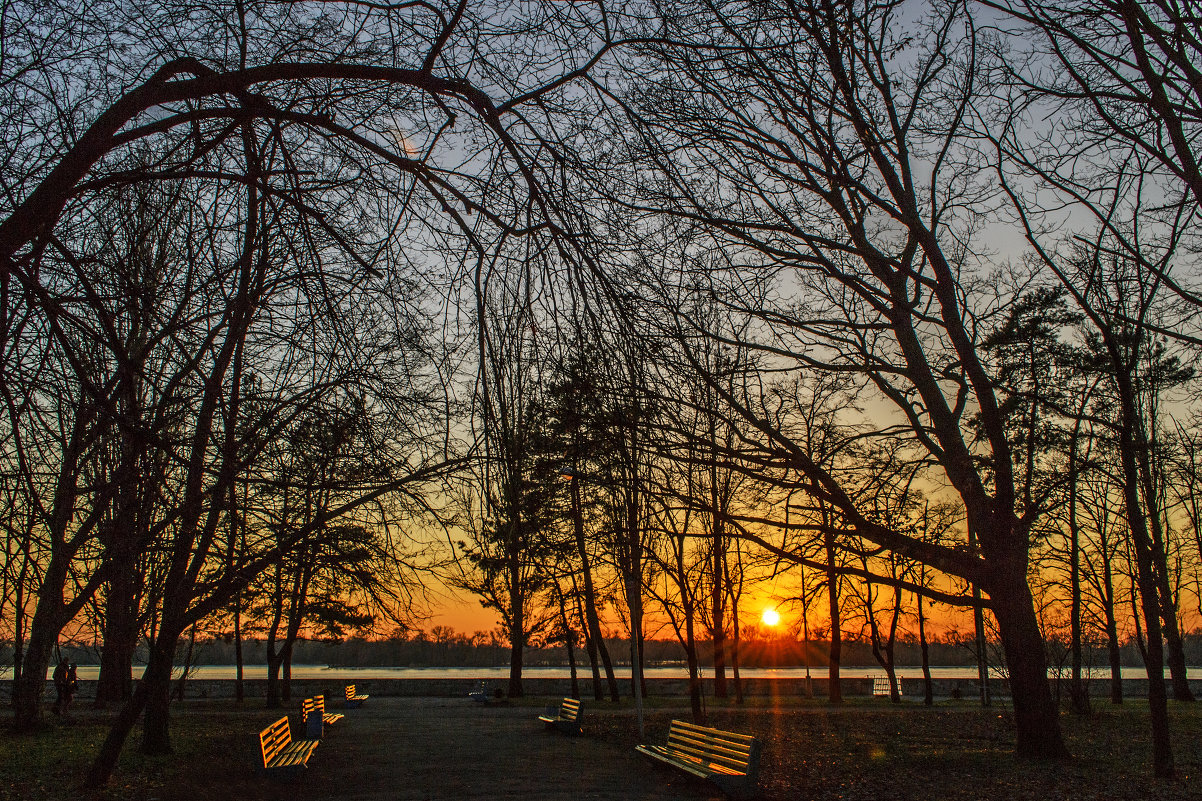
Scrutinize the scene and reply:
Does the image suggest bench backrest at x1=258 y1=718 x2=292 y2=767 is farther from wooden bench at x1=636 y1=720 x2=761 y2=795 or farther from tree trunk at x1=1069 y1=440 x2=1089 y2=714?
tree trunk at x1=1069 y1=440 x2=1089 y2=714

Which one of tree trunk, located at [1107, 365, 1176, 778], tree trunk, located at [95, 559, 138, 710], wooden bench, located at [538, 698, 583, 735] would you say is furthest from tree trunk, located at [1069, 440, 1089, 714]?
tree trunk, located at [95, 559, 138, 710]

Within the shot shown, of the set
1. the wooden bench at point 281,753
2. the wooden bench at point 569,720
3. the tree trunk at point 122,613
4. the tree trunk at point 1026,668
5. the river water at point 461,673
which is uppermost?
the tree trunk at point 122,613

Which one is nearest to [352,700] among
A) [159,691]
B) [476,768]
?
[159,691]

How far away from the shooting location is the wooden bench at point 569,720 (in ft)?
55.6

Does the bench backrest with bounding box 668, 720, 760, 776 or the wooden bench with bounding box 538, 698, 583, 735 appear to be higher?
the bench backrest with bounding box 668, 720, 760, 776

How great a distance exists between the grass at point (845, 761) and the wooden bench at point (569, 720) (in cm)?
35

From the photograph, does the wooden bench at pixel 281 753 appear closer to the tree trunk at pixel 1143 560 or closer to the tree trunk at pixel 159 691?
the tree trunk at pixel 159 691

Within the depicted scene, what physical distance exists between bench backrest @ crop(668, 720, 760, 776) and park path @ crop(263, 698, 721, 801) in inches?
15.0

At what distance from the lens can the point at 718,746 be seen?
392 inches

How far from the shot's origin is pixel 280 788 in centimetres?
990

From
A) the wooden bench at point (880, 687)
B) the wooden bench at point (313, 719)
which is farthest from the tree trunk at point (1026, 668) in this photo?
the wooden bench at point (880, 687)

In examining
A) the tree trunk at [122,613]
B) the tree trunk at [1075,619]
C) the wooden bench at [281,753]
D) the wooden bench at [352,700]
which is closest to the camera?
the tree trunk at [122,613]

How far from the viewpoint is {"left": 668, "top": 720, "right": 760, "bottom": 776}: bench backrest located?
352 inches

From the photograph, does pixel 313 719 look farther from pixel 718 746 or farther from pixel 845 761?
pixel 845 761
